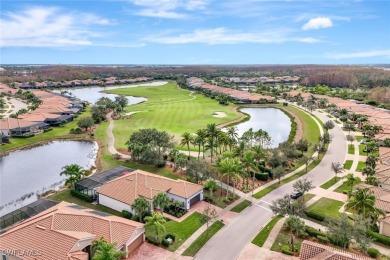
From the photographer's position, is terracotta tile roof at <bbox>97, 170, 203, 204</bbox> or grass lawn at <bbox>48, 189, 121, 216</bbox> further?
grass lawn at <bbox>48, 189, 121, 216</bbox>

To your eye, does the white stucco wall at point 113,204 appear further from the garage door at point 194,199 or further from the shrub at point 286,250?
the shrub at point 286,250

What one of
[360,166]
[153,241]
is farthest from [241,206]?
[360,166]

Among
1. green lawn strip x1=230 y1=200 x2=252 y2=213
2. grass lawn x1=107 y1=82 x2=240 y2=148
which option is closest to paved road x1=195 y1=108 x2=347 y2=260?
green lawn strip x1=230 y1=200 x2=252 y2=213

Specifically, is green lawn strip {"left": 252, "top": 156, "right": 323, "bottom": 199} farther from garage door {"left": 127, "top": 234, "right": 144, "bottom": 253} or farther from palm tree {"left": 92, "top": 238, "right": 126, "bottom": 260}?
palm tree {"left": 92, "top": 238, "right": 126, "bottom": 260}

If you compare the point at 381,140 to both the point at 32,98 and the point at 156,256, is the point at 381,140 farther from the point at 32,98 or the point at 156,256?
the point at 32,98

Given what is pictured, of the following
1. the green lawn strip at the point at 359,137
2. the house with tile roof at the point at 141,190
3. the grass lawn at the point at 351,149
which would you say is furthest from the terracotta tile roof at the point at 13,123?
the green lawn strip at the point at 359,137
